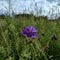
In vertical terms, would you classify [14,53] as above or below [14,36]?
below

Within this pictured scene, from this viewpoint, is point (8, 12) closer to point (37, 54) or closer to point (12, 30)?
point (12, 30)

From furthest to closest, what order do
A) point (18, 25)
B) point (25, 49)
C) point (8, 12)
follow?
point (8, 12) < point (18, 25) < point (25, 49)

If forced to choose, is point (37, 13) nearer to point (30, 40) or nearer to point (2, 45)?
point (2, 45)

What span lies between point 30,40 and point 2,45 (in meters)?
0.53

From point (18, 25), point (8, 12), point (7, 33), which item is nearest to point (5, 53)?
point (7, 33)

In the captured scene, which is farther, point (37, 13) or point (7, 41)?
point (37, 13)

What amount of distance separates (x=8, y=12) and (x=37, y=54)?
144 cm

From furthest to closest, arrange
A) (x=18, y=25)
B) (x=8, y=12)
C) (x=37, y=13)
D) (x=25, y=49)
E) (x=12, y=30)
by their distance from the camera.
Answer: (x=37, y=13), (x=8, y=12), (x=18, y=25), (x=12, y=30), (x=25, y=49)

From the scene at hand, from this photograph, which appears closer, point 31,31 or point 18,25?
point 31,31

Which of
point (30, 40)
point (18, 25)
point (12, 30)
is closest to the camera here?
point (30, 40)

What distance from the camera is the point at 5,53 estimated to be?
325cm

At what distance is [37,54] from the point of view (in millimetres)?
3303

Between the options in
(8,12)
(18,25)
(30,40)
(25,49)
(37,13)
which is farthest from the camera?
(37,13)

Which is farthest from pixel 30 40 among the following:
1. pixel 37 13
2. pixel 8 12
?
pixel 37 13
